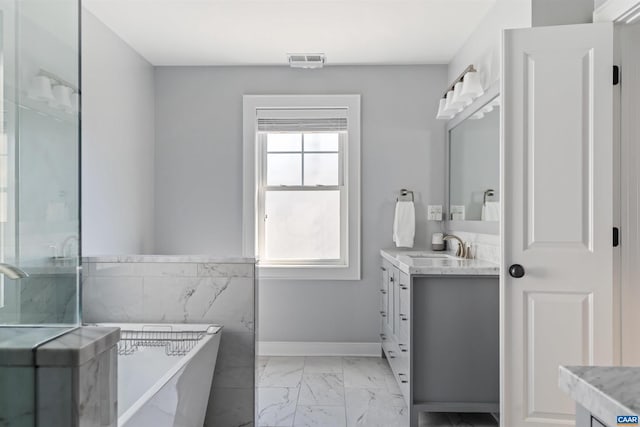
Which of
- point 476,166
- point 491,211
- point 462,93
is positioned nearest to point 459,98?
point 462,93

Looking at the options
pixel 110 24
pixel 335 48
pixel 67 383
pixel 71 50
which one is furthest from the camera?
pixel 335 48

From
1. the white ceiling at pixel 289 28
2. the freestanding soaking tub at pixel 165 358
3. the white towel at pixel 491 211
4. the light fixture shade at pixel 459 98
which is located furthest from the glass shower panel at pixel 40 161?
the light fixture shade at pixel 459 98

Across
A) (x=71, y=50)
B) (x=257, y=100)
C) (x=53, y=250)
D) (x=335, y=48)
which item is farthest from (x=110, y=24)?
(x=53, y=250)

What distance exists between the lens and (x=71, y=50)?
0.87 m

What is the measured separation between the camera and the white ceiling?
9.10 feet

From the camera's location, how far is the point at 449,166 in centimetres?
372

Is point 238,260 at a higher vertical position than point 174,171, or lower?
lower

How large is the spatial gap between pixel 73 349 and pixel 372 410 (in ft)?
7.55

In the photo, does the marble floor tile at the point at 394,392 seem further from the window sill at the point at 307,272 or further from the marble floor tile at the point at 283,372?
the window sill at the point at 307,272

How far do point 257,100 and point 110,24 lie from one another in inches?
48.9

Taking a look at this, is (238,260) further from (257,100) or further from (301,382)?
(257,100)

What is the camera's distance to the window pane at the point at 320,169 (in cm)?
387

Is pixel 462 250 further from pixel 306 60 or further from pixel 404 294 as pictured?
pixel 306 60

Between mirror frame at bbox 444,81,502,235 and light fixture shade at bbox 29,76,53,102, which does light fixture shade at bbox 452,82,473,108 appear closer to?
mirror frame at bbox 444,81,502,235
